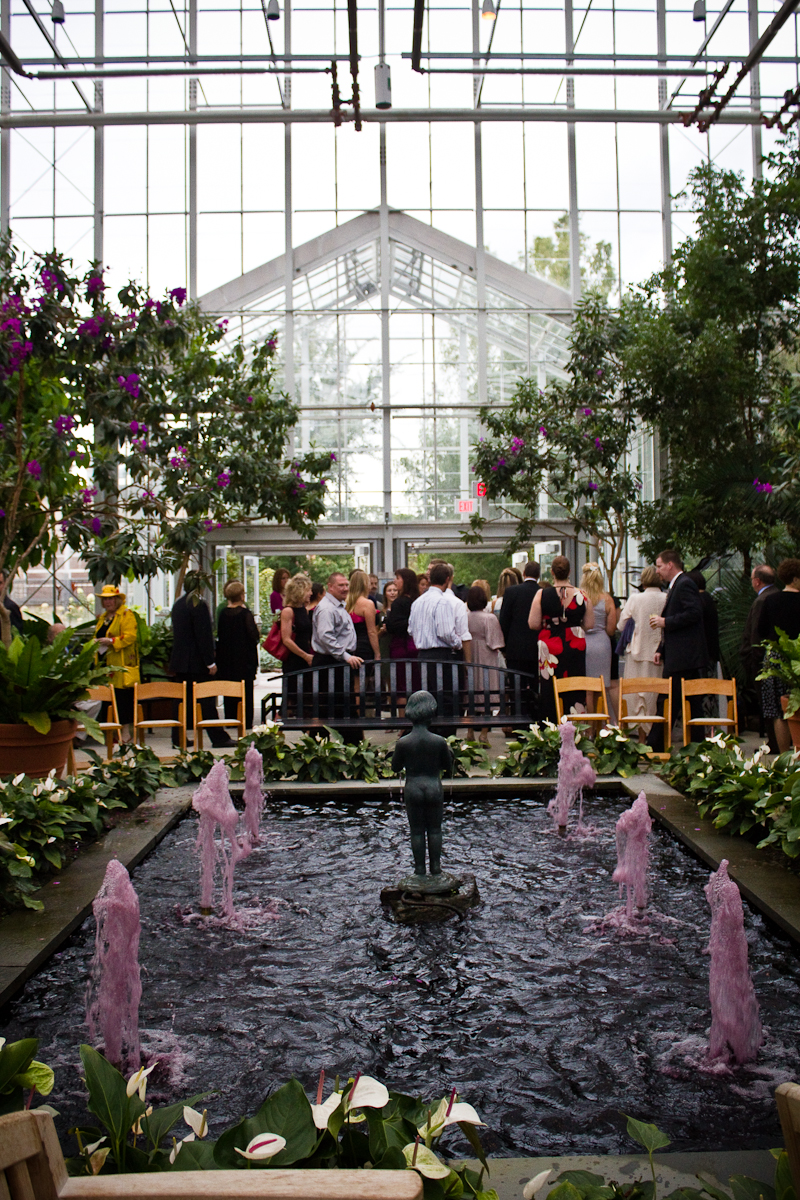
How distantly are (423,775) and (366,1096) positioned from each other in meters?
2.66

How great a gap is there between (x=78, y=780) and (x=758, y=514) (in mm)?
7519

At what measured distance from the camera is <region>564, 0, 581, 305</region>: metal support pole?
1603cm

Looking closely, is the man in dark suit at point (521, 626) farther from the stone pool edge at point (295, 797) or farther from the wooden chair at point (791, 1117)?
the wooden chair at point (791, 1117)

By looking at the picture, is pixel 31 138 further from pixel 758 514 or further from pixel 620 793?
pixel 620 793

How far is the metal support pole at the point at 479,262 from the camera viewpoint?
16.0 metres

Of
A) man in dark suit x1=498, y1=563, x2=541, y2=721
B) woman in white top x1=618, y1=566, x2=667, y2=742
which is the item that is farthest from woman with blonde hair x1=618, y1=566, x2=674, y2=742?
man in dark suit x1=498, y1=563, x2=541, y2=721

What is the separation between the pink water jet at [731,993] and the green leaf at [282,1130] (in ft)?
4.93

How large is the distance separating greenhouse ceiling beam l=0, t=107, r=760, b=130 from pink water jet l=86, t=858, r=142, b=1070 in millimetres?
15134

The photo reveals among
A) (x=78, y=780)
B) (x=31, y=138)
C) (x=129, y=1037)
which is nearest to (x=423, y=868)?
(x=129, y=1037)

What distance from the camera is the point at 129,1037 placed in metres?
2.95

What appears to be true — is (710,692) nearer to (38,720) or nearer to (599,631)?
(599,631)

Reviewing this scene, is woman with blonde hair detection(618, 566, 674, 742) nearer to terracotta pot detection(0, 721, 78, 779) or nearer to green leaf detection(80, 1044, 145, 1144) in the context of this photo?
terracotta pot detection(0, 721, 78, 779)

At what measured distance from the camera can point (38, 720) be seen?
4.97 metres

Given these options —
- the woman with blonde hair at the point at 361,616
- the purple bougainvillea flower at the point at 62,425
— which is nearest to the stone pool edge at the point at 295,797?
the woman with blonde hair at the point at 361,616
